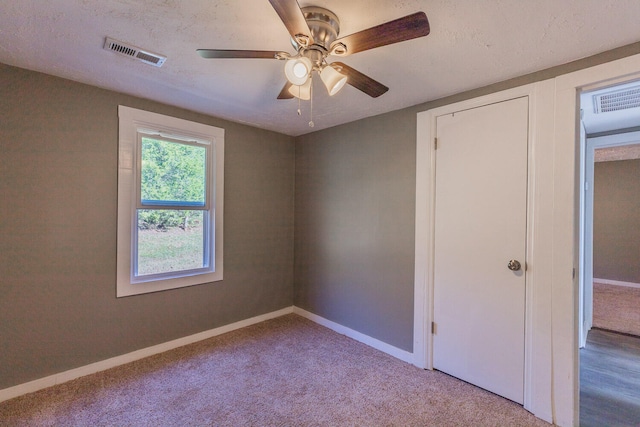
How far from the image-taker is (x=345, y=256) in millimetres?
3174

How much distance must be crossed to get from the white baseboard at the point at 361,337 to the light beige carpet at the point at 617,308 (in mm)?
2689

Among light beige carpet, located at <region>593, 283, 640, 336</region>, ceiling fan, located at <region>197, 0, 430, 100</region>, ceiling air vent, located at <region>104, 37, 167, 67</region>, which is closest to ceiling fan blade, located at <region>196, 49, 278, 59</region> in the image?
ceiling fan, located at <region>197, 0, 430, 100</region>

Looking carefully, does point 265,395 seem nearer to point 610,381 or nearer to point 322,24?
point 322,24

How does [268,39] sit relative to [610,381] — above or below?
above

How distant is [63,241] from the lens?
86.7 inches

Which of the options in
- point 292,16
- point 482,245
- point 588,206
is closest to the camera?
point 292,16

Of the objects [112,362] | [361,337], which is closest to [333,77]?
[361,337]

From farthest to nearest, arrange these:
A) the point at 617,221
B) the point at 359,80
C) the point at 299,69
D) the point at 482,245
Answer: the point at 617,221, the point at 482,245, the point at 359,80, the point at 299,69

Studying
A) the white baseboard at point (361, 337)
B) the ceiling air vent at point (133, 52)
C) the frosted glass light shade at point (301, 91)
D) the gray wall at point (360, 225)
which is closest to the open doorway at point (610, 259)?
the white baseboard at point (361, 337)

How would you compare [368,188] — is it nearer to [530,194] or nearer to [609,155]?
[530,194]

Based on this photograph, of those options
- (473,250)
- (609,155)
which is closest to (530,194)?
(473,250)

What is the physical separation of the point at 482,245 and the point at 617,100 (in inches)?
67.5

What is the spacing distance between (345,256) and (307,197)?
3.06 feet

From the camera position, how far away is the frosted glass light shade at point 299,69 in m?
1.30
